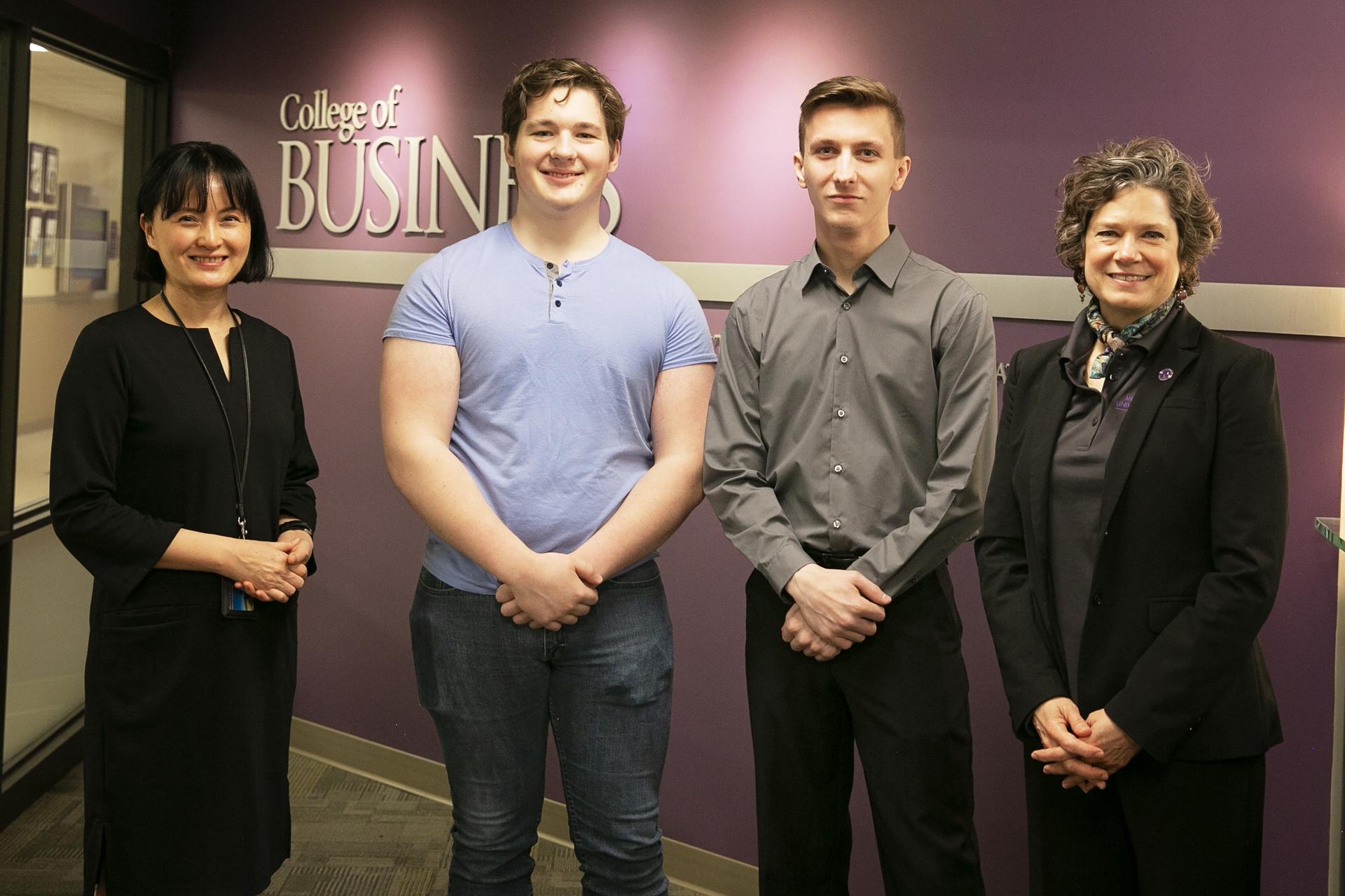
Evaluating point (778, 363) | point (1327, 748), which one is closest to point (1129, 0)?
point (778, 363)

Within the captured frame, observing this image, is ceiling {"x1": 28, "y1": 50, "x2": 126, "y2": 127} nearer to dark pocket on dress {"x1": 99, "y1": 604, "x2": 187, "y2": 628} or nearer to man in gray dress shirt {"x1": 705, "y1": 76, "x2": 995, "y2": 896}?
dark pocket on dress {"x1": 99, "y1": 604, "x2": 187, "y2": 628}

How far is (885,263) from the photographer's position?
7.65 ft

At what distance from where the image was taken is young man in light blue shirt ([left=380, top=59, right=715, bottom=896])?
2.27m

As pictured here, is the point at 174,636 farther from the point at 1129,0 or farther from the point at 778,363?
the point at 1129,0

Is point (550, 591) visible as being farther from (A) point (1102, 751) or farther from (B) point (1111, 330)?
(B) point (1111, 330)

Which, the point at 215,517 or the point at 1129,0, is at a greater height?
the point at 1129,0

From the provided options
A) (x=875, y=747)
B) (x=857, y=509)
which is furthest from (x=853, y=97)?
(x=875, y=747)

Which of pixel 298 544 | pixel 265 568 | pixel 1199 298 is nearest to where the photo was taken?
pixel 265 568

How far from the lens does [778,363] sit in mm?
2354

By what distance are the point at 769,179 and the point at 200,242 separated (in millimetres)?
1513

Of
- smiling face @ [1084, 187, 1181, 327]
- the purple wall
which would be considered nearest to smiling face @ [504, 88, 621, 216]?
smiling face @ [1084, 187, 1181, 327]

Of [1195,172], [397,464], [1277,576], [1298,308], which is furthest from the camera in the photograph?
[1298,308]

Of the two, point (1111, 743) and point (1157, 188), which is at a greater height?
point (1157, 188)

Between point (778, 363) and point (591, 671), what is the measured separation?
2.27ft
